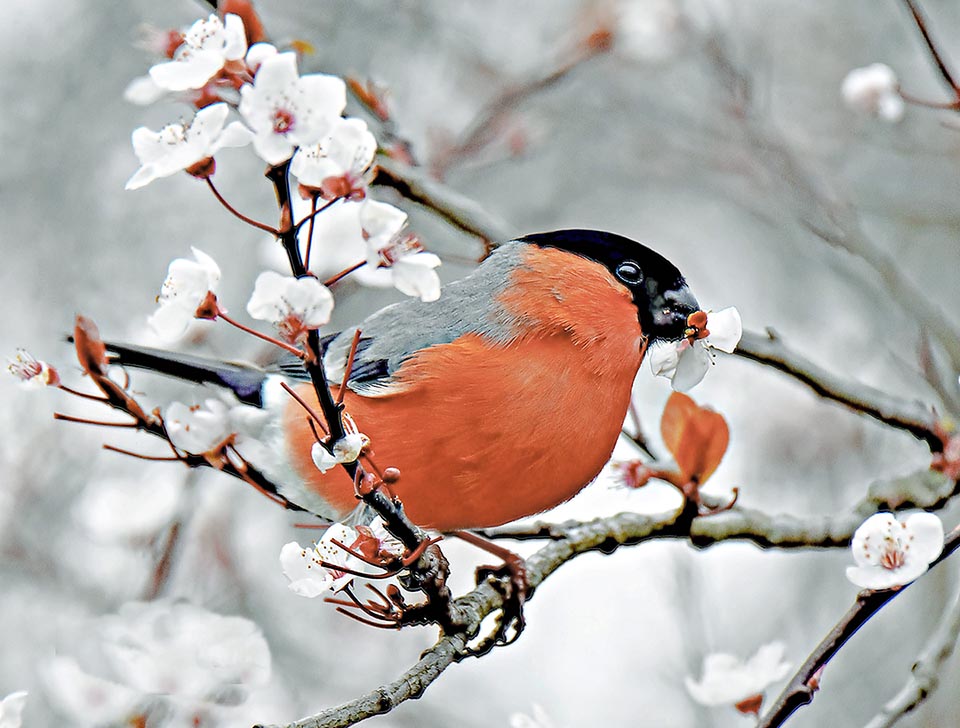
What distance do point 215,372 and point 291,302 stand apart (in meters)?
1.46

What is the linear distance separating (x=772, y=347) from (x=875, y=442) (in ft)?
9.02

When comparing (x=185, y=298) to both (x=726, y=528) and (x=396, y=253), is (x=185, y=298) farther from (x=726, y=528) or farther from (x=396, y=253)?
(x=726, y=528)

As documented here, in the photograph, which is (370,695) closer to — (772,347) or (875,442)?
(772,347)

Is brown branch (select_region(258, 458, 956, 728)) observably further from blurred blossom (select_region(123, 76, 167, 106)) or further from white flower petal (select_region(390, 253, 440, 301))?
blurred blossom (select_region(123, 76, 167, 106))

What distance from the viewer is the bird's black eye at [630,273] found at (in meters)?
2.48

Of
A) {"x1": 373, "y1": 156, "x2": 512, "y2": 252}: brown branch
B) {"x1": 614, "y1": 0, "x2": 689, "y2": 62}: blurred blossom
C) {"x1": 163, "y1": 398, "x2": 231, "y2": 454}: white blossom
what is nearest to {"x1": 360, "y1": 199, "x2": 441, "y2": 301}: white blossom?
{"x1": 163, "y1": 398, "x2": 231, "y2": 454}: white blossom

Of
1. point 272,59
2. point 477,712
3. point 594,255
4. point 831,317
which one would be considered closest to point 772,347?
point 594,255

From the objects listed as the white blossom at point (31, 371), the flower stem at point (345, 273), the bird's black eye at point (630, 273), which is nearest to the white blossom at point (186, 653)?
the white blossom at point (31, 371)

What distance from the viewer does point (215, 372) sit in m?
2.65

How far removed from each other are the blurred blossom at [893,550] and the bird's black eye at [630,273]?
0.99 m

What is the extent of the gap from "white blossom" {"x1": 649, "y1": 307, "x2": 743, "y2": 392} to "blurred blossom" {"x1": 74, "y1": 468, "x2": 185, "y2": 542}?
1.80 metres

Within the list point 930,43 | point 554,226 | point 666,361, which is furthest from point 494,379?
point 554,226

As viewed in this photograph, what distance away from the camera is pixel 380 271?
1.41 meters

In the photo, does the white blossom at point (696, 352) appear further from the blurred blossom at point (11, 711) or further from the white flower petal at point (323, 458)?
the blurred blossom at point (11, 711)
